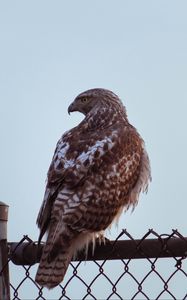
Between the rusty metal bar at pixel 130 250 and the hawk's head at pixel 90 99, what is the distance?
343 centimetres

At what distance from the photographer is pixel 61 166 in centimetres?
530

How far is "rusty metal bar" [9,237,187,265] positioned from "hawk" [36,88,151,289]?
0.26 m

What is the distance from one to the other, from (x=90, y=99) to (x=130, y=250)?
392cm

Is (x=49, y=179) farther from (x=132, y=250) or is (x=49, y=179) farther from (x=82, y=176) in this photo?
(x=132, y=250)

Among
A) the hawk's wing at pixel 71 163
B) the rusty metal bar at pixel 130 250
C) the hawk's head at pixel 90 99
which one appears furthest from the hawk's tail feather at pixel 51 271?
the hawk's head at pixel 90 99

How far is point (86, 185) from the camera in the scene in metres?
5.02

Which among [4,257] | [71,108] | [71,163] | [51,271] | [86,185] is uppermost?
[71,108]

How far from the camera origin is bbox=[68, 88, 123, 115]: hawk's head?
7137mm

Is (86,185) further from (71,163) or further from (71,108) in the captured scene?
(71,108)

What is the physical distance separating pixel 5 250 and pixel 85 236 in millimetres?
1114

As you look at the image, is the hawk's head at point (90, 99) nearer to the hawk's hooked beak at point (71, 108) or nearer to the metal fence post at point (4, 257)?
the hawk's hooked beak at point (71, 108)

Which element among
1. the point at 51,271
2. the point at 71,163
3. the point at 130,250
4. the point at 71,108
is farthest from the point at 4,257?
the point at 71,108

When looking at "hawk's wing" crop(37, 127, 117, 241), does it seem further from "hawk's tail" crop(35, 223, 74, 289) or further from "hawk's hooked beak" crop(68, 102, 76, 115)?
"hawk's hooked beak" crop(68, 102, 76, 115)

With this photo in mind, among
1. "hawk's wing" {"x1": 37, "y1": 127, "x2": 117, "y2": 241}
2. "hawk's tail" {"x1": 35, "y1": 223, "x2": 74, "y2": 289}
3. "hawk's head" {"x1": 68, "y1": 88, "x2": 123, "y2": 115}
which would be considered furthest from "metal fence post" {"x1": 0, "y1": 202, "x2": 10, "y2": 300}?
"hawk's head" {"x1": 68, "y1": 88, "x2": 123, "y2": 115}
